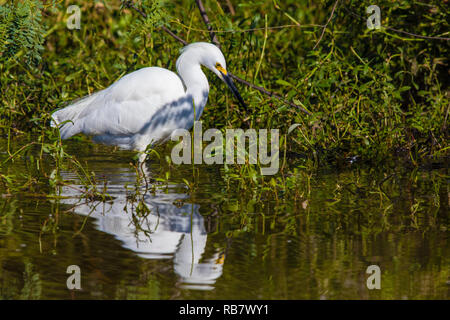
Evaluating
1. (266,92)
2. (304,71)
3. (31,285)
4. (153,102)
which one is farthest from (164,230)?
(304,71)

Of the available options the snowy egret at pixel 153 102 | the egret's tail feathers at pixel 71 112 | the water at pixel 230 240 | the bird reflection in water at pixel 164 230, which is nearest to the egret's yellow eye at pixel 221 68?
the snowy egret at pixel 153 102

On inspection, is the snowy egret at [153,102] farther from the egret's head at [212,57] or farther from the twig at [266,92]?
the twig at [266,92]

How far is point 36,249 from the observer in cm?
345

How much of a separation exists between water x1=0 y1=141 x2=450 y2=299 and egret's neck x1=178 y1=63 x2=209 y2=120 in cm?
69

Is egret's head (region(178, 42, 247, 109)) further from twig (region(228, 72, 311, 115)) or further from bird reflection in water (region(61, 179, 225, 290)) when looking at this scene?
bird reflection in water (region(61, 179, 225, 290))

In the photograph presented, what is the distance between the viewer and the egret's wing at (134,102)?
551 centimetres

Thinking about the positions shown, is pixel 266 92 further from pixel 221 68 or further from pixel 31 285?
pixel 31 285

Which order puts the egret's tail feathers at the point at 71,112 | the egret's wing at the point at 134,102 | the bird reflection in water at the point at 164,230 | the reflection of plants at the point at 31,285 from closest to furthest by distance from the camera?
the reflection of plants at the point at 31,285, the bird reflection in water at the point at 164,230, the egret's wing at the point at 134,102, the egret's tail feathers at the point at 71,112

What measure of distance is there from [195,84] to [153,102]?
1.16ft

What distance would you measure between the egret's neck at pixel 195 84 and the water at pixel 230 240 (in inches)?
27.0

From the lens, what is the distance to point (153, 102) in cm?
552
